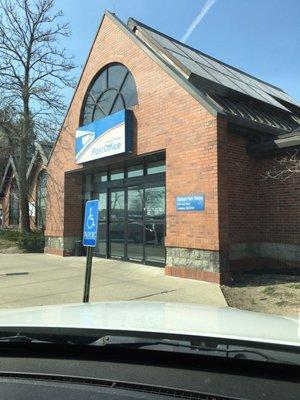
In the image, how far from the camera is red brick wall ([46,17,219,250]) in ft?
37.8

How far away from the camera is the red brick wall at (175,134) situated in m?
11.5

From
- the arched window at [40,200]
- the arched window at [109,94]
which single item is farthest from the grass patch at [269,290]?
the arched window at [40,200]

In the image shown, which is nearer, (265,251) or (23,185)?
(265,251)

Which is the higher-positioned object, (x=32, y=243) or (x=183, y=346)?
(x=32, y=243)

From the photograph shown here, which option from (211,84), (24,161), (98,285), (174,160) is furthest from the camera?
(24,161)

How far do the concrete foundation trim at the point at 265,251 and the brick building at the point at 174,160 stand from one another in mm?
26

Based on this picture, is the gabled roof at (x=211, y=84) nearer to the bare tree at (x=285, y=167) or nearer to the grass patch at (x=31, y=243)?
the bare tree at (x=285, y=167)

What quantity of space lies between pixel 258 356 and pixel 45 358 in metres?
1.04

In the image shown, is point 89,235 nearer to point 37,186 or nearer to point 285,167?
point 285,167

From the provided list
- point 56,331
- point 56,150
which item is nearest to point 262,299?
point 56,331

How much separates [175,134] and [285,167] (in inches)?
111

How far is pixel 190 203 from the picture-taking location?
12.0 meters

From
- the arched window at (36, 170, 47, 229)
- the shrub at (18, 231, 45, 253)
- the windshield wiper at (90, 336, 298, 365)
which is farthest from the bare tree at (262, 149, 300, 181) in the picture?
the arched window at (36, 170, 47, 229)

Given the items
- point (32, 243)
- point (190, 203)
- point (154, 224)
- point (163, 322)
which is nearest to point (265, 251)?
point (190, 203)
